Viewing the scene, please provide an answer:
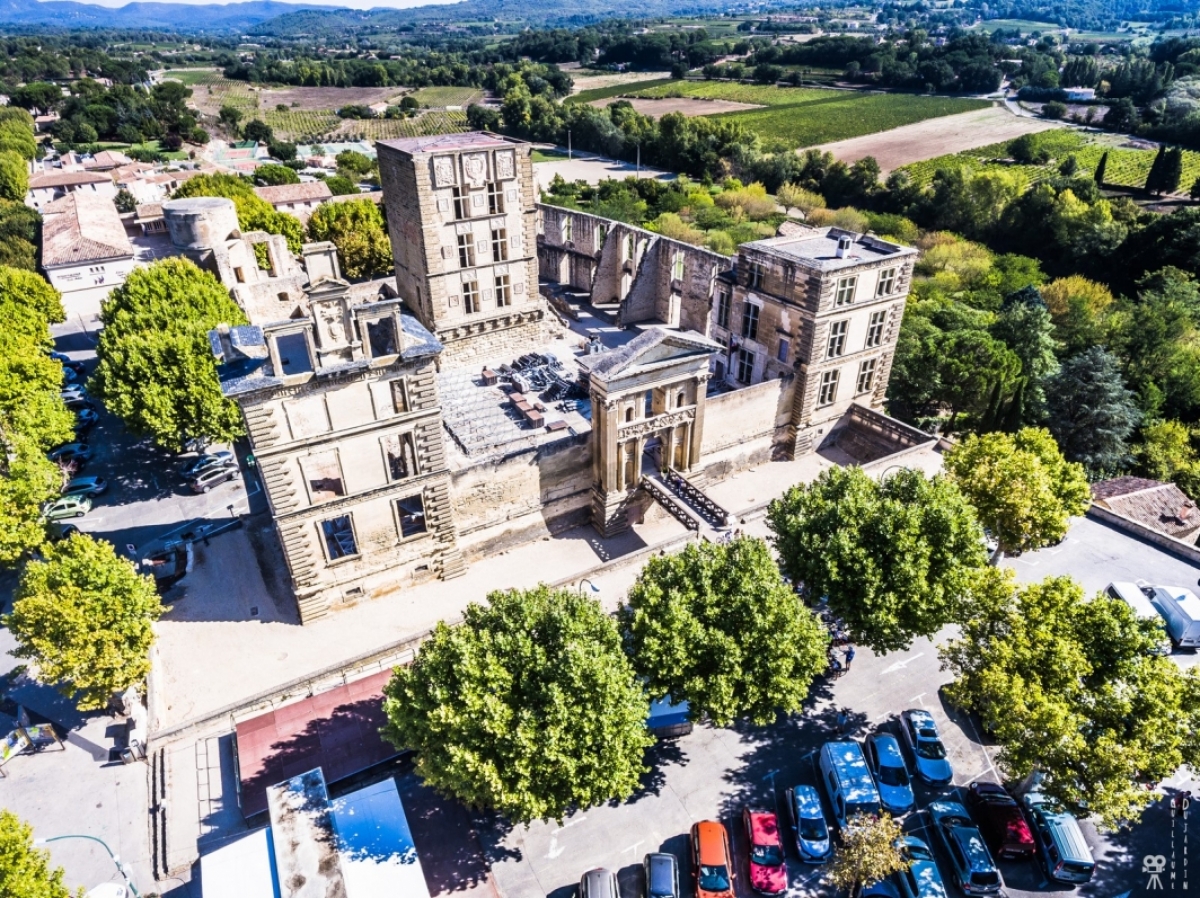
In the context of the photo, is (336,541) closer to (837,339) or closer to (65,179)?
(837,339)

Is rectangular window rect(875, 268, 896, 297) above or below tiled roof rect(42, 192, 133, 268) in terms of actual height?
above

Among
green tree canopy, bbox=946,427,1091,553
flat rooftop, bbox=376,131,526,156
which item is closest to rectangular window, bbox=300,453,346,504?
flat rooftop, bbox=376,131,526,156

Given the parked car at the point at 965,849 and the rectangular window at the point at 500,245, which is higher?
the rectangular window at the point at 500,245

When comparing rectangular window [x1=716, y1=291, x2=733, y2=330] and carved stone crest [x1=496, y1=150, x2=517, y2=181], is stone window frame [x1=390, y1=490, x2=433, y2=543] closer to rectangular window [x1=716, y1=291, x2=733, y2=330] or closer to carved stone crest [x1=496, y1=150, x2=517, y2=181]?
rectangular window [x1=716, y1=291, x2=733, y2=330]

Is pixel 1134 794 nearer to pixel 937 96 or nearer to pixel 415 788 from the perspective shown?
pixel 415 788

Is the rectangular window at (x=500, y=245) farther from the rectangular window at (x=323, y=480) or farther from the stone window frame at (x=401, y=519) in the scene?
the stone window frame at (x=401, y=519)

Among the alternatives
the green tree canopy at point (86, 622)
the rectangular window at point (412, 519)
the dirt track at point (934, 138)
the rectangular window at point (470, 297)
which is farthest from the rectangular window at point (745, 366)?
the dirt track at point (934, 138)
